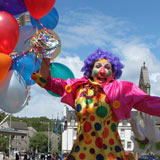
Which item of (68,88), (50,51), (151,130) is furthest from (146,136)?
(50,51)

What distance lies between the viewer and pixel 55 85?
389 cm

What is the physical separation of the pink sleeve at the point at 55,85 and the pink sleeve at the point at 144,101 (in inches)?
30.9

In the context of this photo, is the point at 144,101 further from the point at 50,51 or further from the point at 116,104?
the point at 50,51

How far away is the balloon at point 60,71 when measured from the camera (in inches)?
198

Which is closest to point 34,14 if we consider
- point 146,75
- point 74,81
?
point 74,81

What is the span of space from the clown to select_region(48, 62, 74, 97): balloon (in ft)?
3.51

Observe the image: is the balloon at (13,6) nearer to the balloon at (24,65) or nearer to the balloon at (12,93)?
the balloon at (24,65)

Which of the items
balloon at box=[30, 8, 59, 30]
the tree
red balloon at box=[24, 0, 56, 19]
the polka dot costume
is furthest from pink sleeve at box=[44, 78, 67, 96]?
the tree

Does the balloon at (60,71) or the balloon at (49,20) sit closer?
the balloon at (60,71)

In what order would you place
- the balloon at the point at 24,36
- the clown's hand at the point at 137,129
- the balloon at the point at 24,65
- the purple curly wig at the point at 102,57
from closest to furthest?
the clown's hand at the point at 137,129
the purple curly wig at the point at 102,57
the balloon at the point at 24,65
the balloon at the point at 24,36

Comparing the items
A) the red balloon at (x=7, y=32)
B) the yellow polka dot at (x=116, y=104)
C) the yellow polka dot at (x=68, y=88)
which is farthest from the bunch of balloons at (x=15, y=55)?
the yellow polka dot at (x=116, y=104)

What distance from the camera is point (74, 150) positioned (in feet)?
11.8

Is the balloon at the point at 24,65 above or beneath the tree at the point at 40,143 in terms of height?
above

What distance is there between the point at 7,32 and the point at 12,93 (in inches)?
37.5
